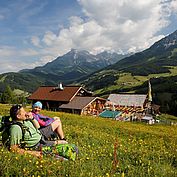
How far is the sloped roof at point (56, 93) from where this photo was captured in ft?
231

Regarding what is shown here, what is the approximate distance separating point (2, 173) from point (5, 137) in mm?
1822

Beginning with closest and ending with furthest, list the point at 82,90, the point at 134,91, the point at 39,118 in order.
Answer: the point at 39,118 < the point at 82,90 < the point at 134,91

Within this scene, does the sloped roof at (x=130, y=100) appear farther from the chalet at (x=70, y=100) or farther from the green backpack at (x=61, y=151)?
the green backpack at (x=61, y=151)

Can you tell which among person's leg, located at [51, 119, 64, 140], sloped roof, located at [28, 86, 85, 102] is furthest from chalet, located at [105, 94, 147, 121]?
person's leg, located at [51, 119, 64, 140]

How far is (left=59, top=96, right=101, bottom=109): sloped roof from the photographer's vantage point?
6592 cm

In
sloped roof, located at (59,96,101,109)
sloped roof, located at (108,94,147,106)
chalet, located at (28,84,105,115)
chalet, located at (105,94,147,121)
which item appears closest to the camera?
sloped roof, located at (59,96,101,109)

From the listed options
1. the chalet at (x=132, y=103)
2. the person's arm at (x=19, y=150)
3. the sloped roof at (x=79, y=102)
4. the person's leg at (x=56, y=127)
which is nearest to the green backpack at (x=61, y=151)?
the person's arm at (x=19, y=150)

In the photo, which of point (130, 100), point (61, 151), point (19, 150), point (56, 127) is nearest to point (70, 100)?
point (130, 100)

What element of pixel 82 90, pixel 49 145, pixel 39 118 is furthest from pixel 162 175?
pixel 82 90

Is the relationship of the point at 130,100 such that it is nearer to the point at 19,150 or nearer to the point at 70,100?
the point at 70,100

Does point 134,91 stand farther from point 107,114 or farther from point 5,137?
point 5,137

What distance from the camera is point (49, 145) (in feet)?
22.8

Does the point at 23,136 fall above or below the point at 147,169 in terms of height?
above

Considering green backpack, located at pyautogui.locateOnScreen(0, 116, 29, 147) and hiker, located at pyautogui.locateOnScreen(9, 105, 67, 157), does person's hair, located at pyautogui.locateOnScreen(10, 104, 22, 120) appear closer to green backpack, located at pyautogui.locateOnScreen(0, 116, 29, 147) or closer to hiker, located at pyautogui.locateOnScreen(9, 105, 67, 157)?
hiker, located at pyautogui.locateOnScreen(9, 105, 67, 157)
